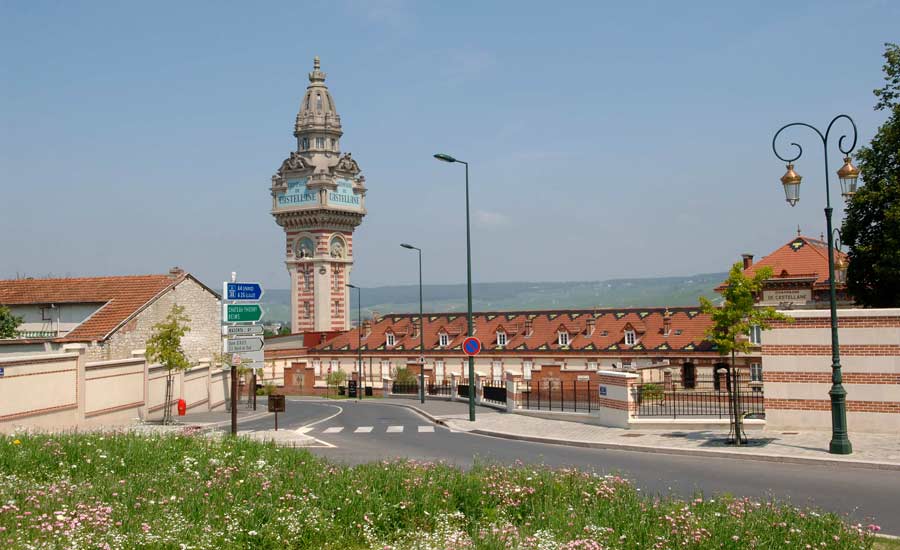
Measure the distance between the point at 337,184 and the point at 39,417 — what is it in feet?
270

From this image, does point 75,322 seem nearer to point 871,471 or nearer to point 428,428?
point 428,428

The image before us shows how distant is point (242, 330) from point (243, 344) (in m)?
0.40

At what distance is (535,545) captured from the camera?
388 inches

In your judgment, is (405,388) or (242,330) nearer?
(242,330)

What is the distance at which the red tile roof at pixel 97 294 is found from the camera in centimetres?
4400

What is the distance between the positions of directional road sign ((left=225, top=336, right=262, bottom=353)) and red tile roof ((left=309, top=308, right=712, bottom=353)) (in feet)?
155

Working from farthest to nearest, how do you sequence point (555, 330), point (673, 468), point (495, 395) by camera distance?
point (555, 330), point (495, 395), point (673, 468)

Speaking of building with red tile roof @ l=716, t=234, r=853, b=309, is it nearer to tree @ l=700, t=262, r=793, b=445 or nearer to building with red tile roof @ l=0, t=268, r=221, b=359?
building with red tile roof @ l=0, t=268, r=221, b=359

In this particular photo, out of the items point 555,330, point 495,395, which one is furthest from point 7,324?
point 555,330

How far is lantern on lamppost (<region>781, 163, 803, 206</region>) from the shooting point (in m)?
20.7

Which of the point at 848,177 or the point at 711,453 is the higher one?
the point at 848,177

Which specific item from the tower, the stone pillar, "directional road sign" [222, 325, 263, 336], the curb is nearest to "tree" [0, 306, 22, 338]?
"directional road sign" [222, 325, 263, 336]

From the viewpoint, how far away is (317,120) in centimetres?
11194

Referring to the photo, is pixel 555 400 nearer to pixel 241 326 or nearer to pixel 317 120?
pixel 241 326
